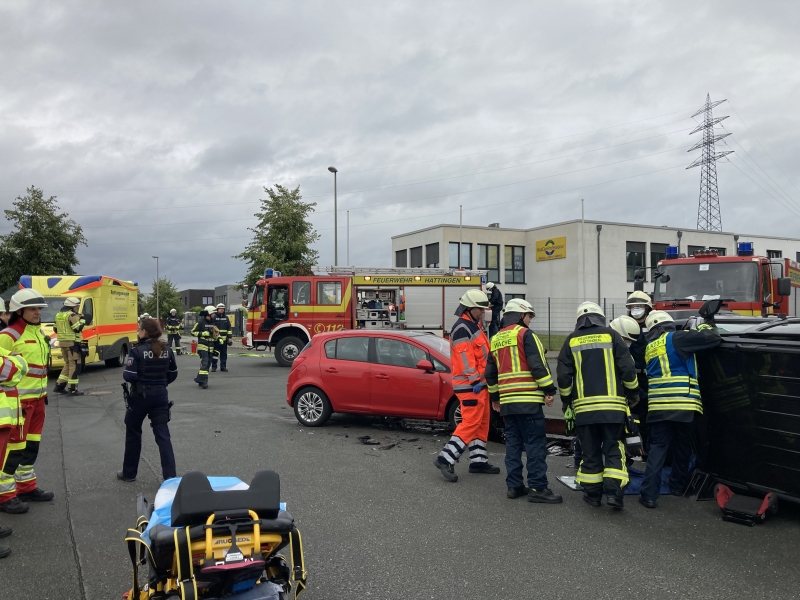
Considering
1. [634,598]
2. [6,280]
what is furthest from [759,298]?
[6,280]

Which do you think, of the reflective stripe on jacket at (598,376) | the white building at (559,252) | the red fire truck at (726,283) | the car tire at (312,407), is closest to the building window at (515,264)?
the white building at (559,252)

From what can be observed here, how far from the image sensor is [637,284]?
12617 mm

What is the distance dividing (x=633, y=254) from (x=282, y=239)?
22749mm

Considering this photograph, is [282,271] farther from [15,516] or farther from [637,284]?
[15,516]

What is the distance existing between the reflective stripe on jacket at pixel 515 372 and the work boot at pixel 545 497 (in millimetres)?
786

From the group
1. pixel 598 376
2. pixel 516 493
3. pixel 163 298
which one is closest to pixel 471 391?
pixel 516 493

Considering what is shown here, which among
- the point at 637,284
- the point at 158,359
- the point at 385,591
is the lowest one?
the point at 385,591

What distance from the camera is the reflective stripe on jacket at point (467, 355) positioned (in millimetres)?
6660

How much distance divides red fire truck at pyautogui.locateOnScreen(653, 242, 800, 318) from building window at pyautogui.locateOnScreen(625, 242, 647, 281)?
92.9ft

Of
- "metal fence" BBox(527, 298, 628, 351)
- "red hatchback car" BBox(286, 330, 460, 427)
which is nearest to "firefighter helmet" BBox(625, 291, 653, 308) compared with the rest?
"red hatchback car" BBox(286, 330, 460, 427)

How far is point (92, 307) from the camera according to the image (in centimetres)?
1689

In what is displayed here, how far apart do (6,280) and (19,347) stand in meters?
27.7

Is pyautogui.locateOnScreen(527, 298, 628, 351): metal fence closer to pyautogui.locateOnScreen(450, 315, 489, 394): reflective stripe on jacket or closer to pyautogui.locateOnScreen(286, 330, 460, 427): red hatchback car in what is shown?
pyautogui.locateOnScreen(286, 330, 460, 427): red hatchback car

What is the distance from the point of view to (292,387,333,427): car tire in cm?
905
